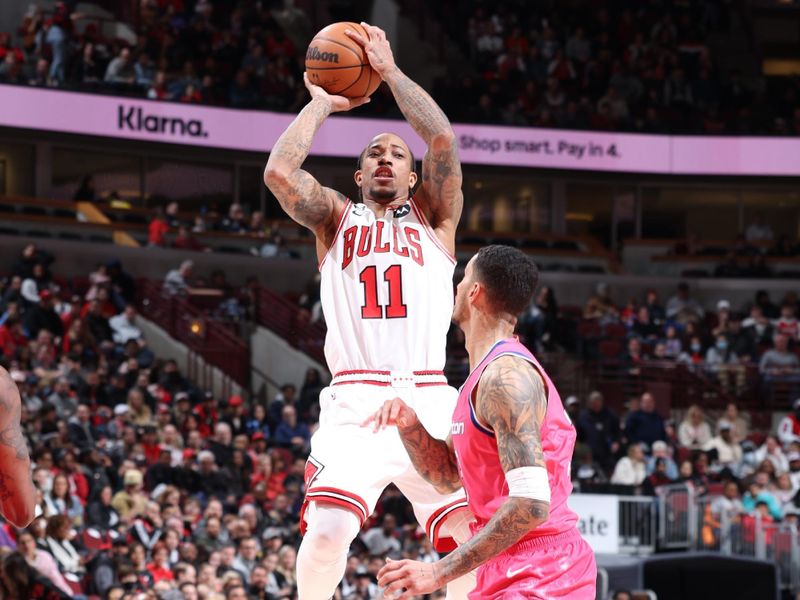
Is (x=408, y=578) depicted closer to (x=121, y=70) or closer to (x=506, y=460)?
(x=506, y=460)

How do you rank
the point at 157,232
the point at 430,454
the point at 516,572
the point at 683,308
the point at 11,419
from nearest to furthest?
the point at 11,419
the point at 516,572
the point at 430,454
the point at 157,232
the point at 683,308

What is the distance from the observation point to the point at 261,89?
2602 cm

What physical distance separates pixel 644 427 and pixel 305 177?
43.9ft

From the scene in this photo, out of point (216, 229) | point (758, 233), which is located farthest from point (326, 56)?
point (758, 233)

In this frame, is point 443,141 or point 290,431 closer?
point 443,141

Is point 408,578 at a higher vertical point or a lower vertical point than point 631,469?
higher

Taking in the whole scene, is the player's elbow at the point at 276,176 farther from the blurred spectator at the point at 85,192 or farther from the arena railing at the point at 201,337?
the blurred spectator at the point at 85,192

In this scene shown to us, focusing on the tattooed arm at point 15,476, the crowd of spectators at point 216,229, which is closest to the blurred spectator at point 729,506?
the crowd of spectators at point 216,229

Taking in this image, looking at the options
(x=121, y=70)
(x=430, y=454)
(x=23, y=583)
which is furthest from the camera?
(x=121, y=70)

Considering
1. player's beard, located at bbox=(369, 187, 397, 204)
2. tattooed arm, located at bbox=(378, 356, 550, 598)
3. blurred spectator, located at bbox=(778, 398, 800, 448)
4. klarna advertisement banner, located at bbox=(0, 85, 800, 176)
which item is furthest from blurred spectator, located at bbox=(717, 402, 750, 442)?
tattooed arm, located at bbox=(378, 356, 550, 598)

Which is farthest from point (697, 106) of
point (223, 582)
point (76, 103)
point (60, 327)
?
point (223, 582)

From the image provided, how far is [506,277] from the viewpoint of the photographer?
526 centimetres

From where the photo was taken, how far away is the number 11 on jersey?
680 centimetres

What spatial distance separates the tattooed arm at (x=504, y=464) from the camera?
4855mm
